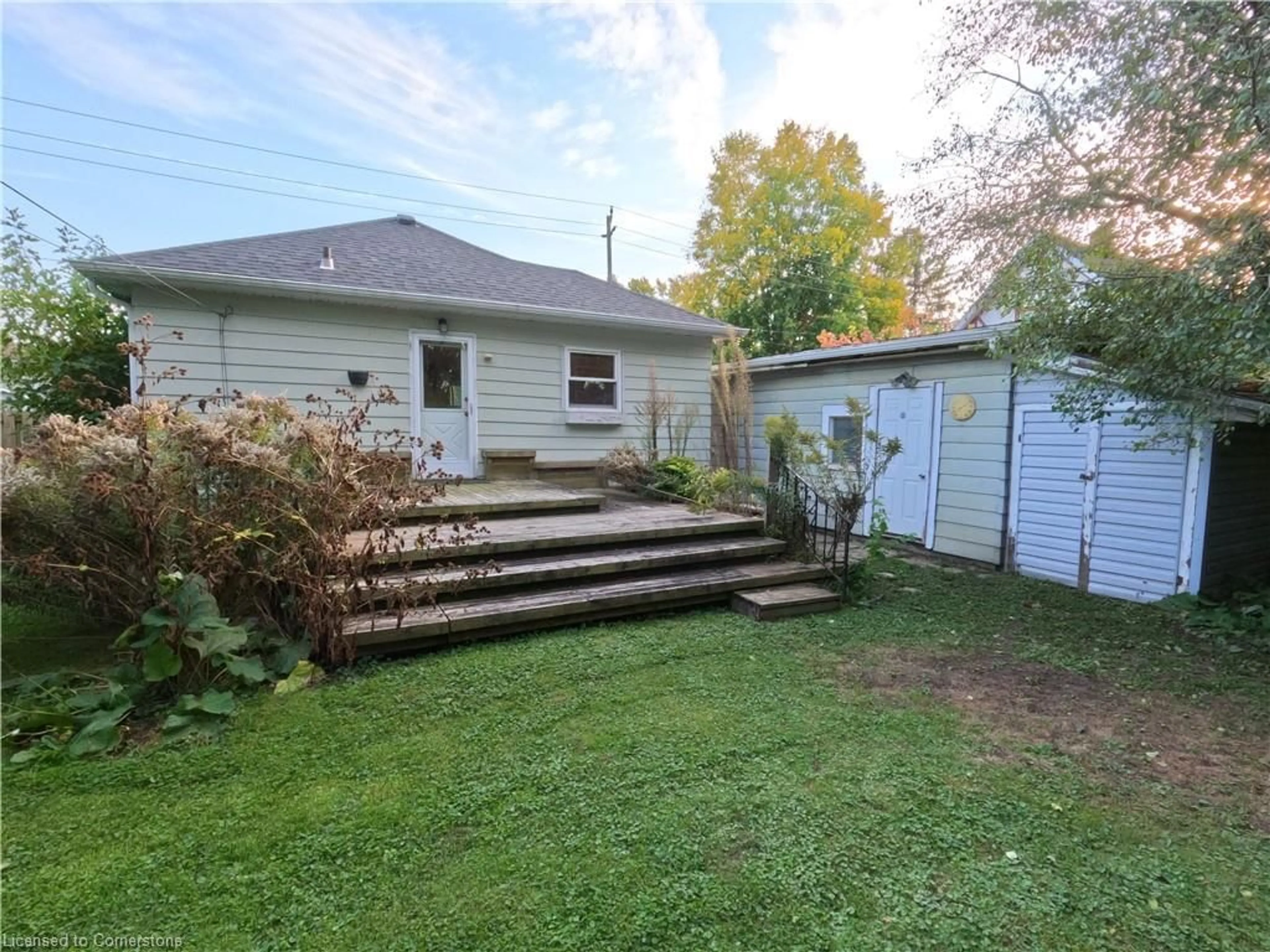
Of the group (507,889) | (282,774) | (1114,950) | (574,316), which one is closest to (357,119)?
(574,316)

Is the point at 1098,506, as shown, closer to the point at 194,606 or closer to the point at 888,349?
the point at 888,349

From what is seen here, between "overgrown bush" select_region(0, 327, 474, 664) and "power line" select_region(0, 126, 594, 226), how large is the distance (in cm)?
527

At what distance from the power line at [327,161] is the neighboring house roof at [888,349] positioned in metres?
7.75

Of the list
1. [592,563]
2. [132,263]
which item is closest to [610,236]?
[132,263]

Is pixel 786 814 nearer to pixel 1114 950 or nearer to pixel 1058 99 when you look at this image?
pixel 1114 950

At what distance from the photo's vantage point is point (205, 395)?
19.0ft

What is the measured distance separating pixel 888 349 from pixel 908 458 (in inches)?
53.8

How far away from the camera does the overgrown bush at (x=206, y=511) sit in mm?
2691

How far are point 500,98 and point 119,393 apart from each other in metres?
7.20

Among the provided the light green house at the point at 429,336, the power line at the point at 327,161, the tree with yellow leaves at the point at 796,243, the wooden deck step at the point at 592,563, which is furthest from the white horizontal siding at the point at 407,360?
the tree with yellow leaves at the point at 796,243

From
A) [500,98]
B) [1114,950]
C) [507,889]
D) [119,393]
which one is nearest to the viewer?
[1114,950]

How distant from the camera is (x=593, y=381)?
7875 mm

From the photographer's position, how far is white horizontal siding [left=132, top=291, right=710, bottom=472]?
5.84 metres

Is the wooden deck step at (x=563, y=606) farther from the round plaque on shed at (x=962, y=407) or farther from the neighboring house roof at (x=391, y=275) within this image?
the neighboring house roof at (x=391, y=275)
